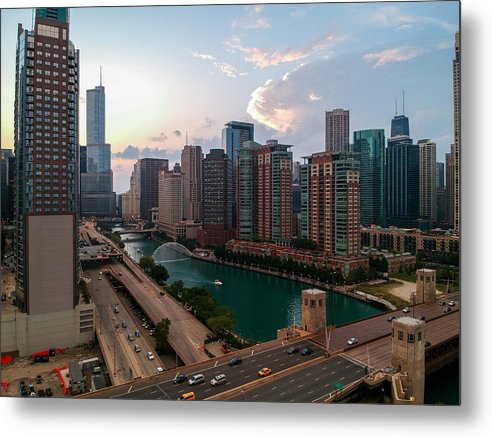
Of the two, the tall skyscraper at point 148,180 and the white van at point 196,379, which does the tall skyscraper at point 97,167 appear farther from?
the white van at point 196,379

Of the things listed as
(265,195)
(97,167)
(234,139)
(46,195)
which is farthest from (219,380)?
(265,195)

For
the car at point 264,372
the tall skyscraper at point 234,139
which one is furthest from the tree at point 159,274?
the car at point 264,372

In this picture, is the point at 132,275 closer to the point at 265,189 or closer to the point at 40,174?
the point at 40,174

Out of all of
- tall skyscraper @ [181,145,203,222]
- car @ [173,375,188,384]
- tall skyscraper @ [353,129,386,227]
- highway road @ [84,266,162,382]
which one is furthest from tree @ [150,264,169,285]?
tall skyscraper @ [353,129,386,227]

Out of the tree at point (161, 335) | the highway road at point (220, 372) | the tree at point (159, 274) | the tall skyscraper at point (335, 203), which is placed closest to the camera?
the highway road at point (220, 372)

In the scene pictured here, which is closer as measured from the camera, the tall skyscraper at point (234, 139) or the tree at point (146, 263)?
the tall skyscraper at point (234, 139)

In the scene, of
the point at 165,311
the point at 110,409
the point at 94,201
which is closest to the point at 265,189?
the point at 94,201
